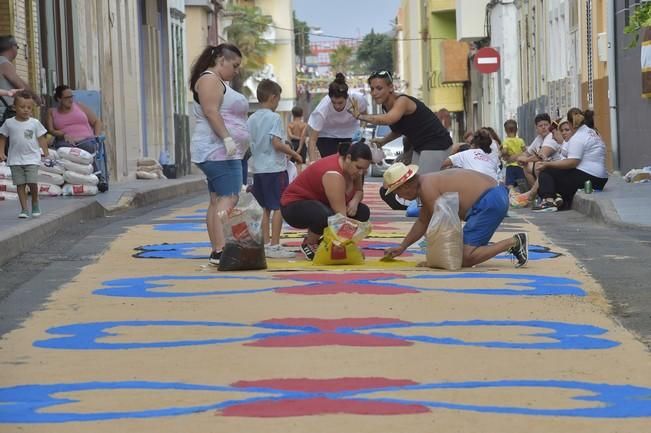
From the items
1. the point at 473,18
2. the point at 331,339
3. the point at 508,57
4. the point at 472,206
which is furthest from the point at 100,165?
the point at 473,18

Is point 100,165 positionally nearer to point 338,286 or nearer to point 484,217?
point 484,217

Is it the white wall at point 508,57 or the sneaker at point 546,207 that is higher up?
the white wall at point 508,57

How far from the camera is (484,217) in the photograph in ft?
39.9

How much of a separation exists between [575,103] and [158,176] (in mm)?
9467

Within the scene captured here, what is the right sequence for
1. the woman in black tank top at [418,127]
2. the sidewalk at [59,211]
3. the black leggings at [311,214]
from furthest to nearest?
the sidewalk at [59,211] → the woman in black tank top at [418,127] → the black leggings at [311,214]

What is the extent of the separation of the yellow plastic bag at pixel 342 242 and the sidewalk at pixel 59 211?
2.78 metres

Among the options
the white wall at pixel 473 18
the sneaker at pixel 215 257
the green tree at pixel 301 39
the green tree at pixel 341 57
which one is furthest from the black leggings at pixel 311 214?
the green tree at pixel 341 57

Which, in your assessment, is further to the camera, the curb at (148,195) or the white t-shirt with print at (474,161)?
the curb at (148,195)

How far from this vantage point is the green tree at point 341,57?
192 meters

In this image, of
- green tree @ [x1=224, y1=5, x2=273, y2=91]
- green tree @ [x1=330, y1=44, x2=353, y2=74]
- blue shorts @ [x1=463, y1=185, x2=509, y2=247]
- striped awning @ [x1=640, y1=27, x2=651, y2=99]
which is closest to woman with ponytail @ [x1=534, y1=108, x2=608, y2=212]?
striped awning @ [x1=640, y1=27, x2=651, y2=99]

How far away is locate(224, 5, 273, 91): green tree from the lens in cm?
9681

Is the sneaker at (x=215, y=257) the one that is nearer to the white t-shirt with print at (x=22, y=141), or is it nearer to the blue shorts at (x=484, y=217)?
the blue shorts at (x=484, y=217)

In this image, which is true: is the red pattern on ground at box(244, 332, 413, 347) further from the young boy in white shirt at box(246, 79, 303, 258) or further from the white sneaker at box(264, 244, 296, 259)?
the young boy in white shirt at box(246, 79, 303, 258)

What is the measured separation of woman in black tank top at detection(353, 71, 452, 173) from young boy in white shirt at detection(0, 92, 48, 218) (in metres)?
4.43
